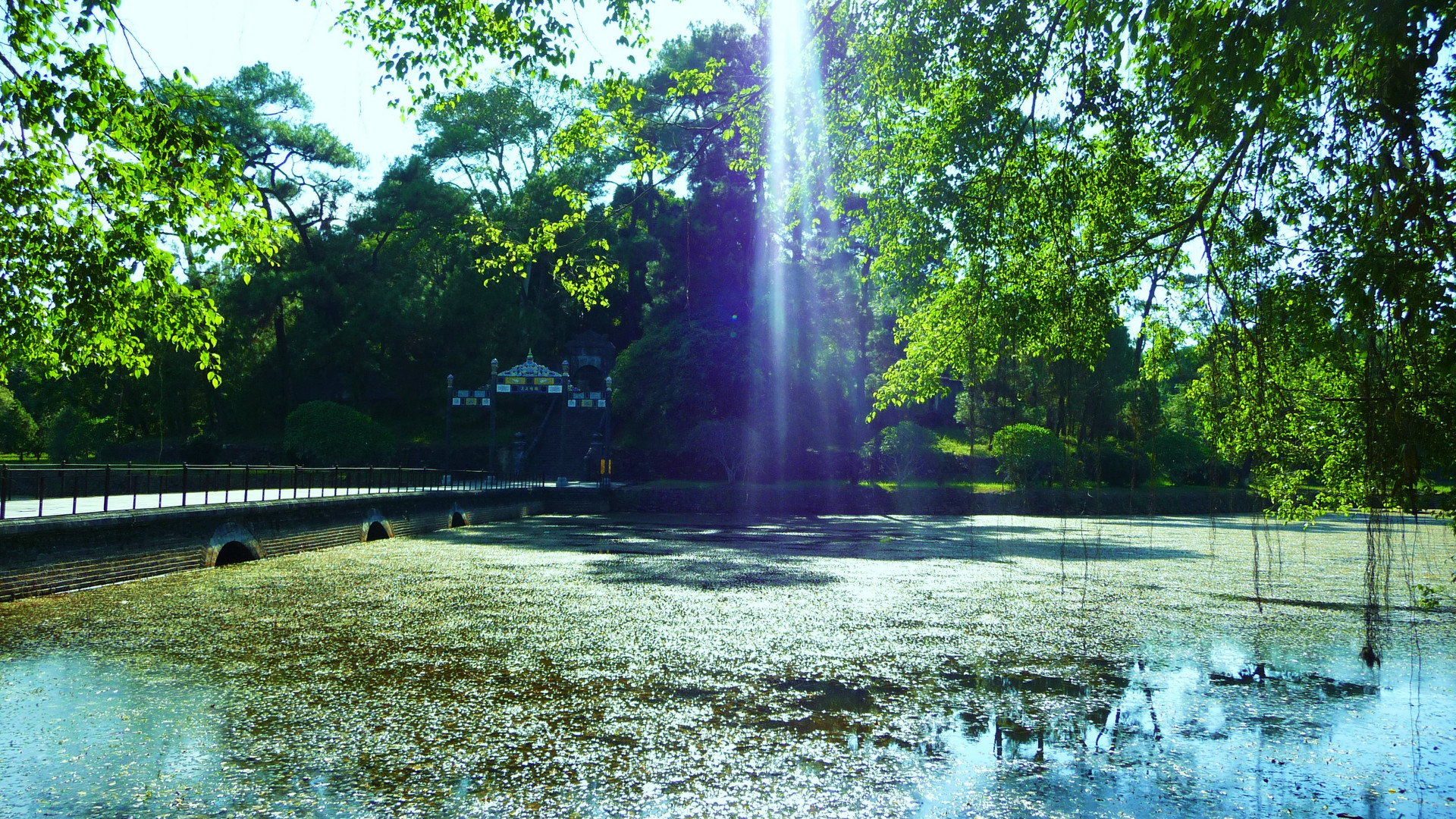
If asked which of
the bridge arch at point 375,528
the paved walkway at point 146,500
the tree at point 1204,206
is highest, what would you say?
the tree at point 1204,206

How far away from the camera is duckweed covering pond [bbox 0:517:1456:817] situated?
440 centimetres

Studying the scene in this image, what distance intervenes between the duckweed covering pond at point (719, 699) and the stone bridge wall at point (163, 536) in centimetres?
31

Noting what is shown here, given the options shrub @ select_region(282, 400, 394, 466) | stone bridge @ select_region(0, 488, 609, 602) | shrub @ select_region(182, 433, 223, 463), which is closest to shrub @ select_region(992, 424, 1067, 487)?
stone bridge @ select_region(0, 488, 609, 602)

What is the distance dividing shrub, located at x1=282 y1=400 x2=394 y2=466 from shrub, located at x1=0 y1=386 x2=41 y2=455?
40.4 ft

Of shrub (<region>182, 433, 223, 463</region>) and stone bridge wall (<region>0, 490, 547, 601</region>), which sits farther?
shrub (<region>182, 433, 223, 463</region>)

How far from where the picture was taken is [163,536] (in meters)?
11.4

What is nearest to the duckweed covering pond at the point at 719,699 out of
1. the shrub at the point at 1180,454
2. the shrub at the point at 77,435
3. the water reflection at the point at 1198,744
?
the water reflection at the point at 1198,744

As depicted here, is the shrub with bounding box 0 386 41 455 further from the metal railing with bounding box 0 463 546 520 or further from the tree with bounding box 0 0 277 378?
the tree with bounding box 0 0 277 378

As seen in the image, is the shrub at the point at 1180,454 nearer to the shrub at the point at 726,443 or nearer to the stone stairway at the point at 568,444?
the shrub at the point at 726,443

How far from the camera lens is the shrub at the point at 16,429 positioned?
35844mm

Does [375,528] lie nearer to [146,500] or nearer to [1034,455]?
[146,500]

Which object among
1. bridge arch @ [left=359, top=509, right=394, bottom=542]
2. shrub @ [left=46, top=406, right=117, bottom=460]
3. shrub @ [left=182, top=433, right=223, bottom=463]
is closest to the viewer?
bridge arch @ [left=359, top=509, right=394, bottom=542]

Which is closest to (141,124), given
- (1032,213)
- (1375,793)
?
(1032,213)

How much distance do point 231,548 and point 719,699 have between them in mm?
9660
